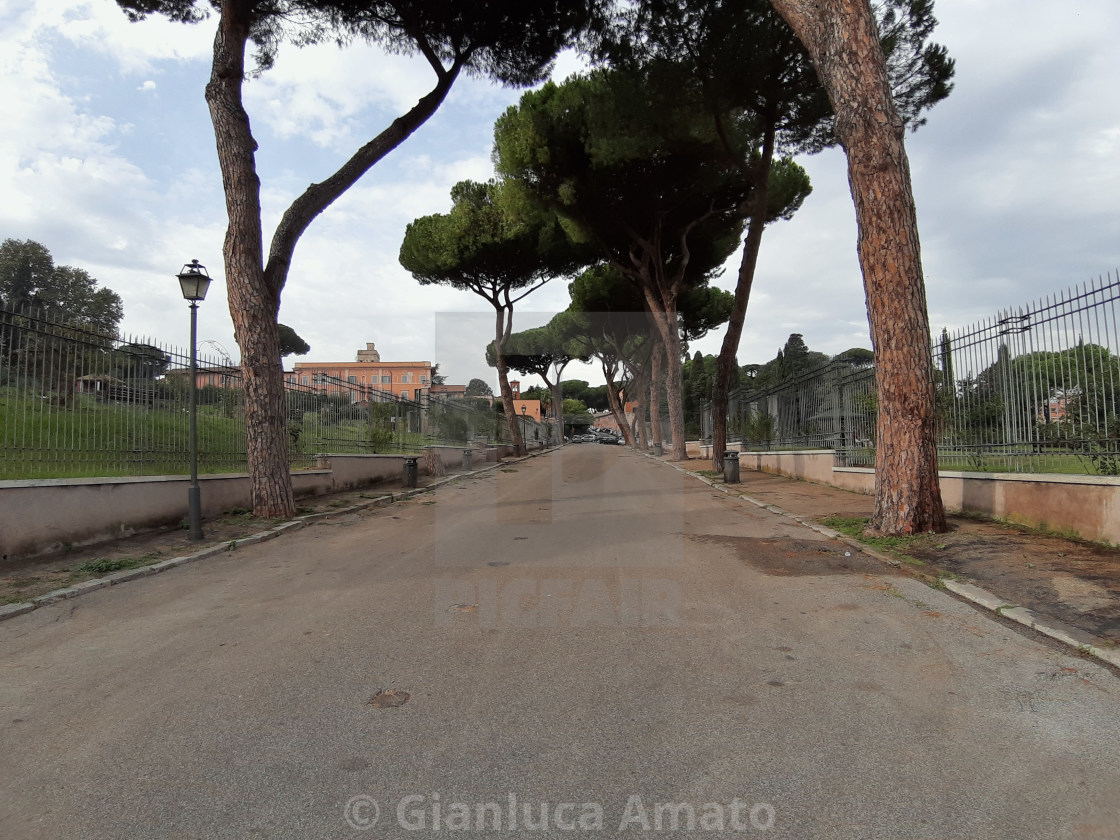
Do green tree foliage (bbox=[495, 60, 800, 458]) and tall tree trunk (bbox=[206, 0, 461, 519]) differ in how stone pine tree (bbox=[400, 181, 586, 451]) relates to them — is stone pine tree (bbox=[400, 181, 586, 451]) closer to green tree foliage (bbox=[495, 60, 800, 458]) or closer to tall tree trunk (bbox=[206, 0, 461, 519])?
green tree foliage (bbox=[495, 60, 800, 458])

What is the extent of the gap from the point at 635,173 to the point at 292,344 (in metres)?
43.4

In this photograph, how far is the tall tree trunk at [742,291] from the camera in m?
15.8

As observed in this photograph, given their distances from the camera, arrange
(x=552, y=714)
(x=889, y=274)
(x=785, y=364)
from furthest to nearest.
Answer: (x=785, y=364), (x=889, y=274), (x=552, y=714)

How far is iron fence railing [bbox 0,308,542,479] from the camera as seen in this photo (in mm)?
7230

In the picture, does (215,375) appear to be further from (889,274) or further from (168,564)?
(889,274)

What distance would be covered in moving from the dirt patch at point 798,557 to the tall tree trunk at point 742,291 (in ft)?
32.0

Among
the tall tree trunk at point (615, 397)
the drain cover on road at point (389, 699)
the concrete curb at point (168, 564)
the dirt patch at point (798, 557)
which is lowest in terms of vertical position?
the dirt patch at point (798, 557)

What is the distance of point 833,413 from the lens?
1362 centimetres

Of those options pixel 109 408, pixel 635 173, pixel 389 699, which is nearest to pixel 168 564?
pixel 109 408

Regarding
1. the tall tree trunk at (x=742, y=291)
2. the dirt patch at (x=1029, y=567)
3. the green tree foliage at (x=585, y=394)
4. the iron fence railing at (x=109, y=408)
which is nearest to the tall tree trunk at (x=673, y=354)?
the tall tree trunk at (x=742, y=291)

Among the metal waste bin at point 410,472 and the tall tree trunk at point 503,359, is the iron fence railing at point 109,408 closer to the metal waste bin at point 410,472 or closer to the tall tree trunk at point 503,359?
the metal waste bin at point 410,472

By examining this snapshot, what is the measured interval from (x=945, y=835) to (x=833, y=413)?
12.2 metres

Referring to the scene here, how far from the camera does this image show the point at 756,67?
47.5 ft

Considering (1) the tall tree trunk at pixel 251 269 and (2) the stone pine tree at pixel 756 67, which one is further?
(2) the stone pine tree at pixel 756 67
